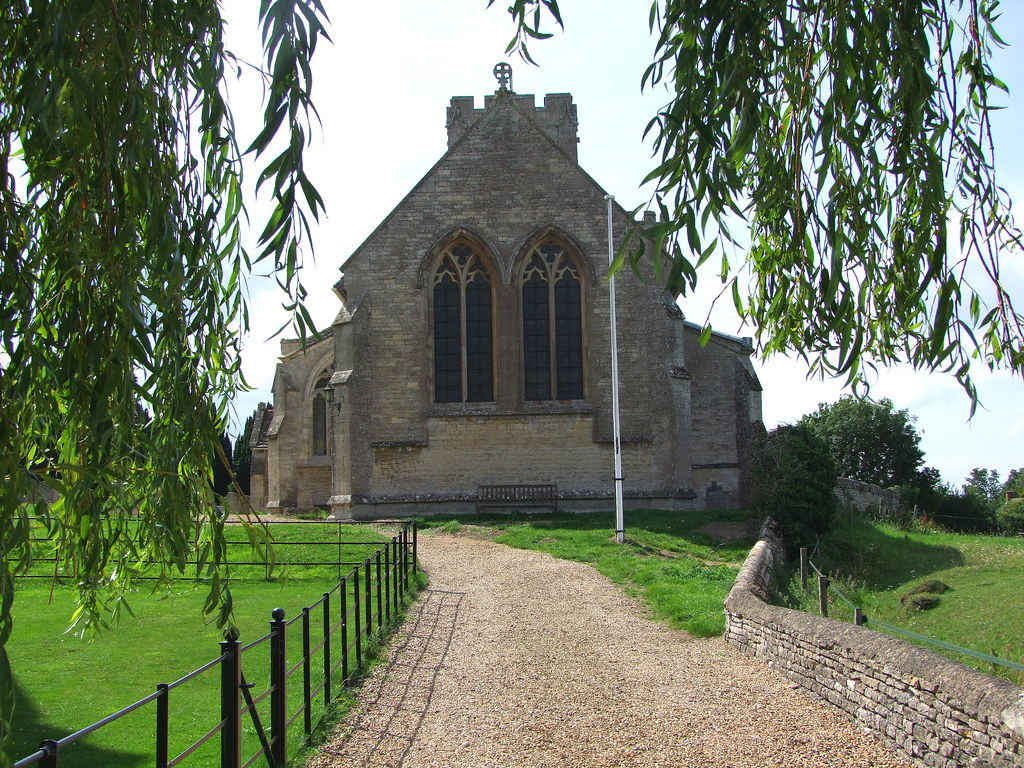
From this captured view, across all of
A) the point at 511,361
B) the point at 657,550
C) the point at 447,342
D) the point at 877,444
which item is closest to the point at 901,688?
the point at 657,550

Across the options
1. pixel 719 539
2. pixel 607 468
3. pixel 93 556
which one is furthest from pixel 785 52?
pixel 607 468

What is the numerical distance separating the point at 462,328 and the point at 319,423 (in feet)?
28.9

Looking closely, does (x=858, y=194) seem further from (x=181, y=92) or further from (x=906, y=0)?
(x=181, y=92)

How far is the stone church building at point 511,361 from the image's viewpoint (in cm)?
2411

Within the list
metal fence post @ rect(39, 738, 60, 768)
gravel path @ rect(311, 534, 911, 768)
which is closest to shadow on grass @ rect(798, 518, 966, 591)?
gravel path @ rect(311, 534, 911, 768)

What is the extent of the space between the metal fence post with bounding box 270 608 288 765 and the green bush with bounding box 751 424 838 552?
48.6 ft

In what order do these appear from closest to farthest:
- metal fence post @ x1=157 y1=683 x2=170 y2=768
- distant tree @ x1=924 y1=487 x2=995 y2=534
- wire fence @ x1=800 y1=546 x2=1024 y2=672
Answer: metal fence post @ x1=157 y1=683 x2=170 y2=768 < wire fence @ x1=800 y1=546 x2=1024 y2=672 < distant tree @ x1=924 y1=487 x2=995 y2=534

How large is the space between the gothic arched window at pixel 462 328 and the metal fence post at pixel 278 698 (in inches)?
738

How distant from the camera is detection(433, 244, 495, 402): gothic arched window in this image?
82.2 feet

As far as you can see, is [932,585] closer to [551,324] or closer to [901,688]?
[901,688]

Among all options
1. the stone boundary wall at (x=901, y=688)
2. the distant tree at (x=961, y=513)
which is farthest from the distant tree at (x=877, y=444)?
the stone boundary wall at (x=901, y=688)

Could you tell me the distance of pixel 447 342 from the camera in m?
25.2

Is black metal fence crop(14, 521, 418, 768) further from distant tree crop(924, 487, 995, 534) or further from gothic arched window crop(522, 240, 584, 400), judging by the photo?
distant tree crop(924, 487, 995, 534)

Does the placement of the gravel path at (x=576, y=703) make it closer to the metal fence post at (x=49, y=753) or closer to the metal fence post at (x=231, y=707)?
the metal fence post at (x=231, y=707)
